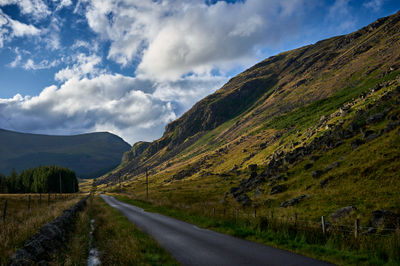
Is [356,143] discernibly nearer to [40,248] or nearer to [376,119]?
[376,119]

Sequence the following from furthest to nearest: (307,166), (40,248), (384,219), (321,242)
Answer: (307,166), (384,219), (321,242), (40,248)

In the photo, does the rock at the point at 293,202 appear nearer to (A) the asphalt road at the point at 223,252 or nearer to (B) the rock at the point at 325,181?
(B) the rock at the point at 325,181

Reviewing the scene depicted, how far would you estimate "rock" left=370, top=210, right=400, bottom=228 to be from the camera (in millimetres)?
21642

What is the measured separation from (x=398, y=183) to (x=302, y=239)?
24908mm

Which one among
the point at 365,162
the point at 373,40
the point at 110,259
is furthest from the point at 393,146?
the point at 373,40

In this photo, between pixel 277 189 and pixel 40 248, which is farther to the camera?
pixel 277 189

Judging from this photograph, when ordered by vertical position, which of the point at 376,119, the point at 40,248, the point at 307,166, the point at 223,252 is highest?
the point at 376,119

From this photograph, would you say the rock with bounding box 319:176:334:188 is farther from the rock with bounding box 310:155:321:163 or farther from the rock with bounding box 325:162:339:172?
the rock with bounding box 310:155:321:163

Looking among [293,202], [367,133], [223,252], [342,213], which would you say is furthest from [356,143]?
[223,252]

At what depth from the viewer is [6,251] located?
9.31 m

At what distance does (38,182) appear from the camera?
11662cm

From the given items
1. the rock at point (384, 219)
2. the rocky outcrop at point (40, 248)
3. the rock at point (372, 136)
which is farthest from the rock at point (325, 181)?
the rocky outcrop at point (40, 248)

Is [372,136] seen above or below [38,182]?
above

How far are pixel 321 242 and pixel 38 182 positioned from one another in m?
135
